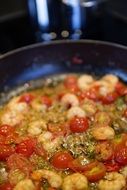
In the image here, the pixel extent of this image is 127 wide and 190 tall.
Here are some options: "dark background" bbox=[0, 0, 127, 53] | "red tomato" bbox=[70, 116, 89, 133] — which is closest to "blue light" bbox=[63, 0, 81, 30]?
"dark background" bbox=[0, 0, 127, 53]

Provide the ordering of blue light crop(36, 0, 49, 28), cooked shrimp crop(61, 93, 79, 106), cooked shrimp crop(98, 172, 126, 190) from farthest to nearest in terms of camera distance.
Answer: blue light crop(36, 0, 49, 28) < cooked shrimp crop(61, 93, 79, 106) < cooked shrimp crop(98, 172, 126, 190)

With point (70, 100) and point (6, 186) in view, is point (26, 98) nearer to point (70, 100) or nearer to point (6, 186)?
point (70, 100)

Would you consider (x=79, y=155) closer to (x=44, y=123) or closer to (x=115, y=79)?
(x=44, y=123)

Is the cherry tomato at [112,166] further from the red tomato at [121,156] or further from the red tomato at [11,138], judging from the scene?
the red tomato at [11,138]

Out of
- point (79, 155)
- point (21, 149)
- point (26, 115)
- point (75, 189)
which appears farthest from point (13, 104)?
point (75, 189)

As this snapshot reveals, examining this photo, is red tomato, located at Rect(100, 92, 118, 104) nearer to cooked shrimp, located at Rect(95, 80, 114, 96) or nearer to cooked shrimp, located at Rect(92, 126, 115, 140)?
cooked shrimp, located at Rect(95, 80, 114, 96)
